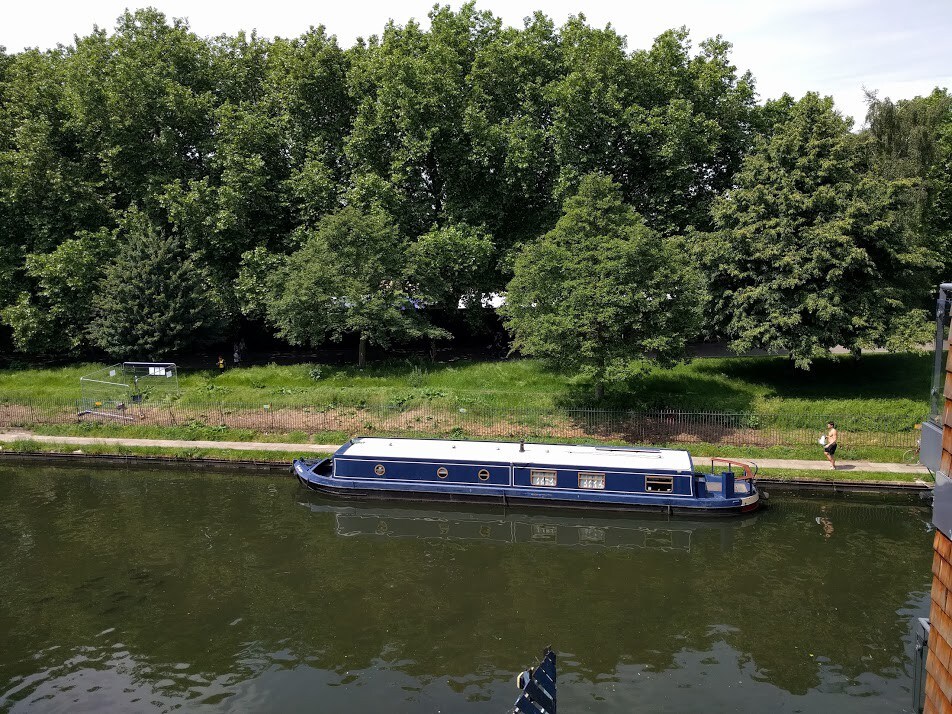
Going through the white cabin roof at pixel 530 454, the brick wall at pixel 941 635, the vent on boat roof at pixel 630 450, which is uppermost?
the brick wall at pixel 941 635

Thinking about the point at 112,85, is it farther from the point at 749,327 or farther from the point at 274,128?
the point at 749,327

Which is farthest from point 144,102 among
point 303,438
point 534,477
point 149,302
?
point 534,477

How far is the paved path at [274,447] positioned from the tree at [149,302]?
8744 mm

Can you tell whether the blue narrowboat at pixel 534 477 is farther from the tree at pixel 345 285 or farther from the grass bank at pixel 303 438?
the tree at pixel 345 285

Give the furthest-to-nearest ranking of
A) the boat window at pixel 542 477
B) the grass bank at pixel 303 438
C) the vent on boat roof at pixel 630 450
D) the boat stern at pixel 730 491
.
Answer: the grass bank at pixel 303 438 → the vent on boat roof at pixel 630 450 → the boat window at pixel 542 477 → the boat stern at pixel 730 491

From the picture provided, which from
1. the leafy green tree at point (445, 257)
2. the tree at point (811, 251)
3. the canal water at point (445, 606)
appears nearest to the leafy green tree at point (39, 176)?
the leafy green tree at point (445, 257)

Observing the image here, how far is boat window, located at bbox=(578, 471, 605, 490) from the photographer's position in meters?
25.3

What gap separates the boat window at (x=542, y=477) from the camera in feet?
84.3

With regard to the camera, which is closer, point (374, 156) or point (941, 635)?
point (941, 635)

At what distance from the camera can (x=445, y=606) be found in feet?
60.6

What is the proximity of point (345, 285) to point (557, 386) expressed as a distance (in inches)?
501

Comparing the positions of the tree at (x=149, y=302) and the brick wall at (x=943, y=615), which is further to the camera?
the tree at (x=149, y=302)

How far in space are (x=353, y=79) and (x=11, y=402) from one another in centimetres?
2544

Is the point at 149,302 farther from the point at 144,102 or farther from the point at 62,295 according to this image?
the point at 144,102
